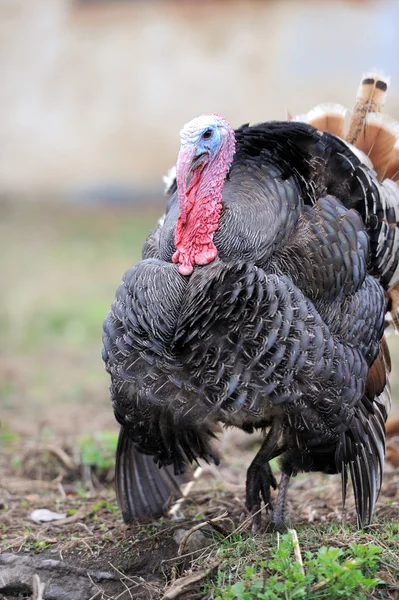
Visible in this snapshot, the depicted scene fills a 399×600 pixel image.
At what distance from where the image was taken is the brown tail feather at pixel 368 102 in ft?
14.8

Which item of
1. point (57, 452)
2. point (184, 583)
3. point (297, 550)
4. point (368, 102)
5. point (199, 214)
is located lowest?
point (57, 452)

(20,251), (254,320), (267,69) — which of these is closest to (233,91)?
(267,69)

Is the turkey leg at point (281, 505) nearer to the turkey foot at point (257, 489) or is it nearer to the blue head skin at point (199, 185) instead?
the turkey foot at point (257, 489)

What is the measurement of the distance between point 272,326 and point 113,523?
162 cm

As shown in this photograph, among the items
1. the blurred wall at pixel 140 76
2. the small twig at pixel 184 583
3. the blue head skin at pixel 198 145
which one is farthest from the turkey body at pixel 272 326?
the blurred wall at pixel 140 76

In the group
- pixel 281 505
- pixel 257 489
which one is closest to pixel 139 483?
pixel 257 489

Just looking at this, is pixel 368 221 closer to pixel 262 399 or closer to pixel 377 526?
pixel 262 399

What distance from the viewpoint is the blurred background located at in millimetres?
12031

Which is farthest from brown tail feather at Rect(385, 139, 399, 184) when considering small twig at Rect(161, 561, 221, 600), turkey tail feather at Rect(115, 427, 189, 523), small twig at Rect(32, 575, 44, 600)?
small twig at Rect(32, 575, 44, 600)

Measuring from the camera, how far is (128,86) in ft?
42.1

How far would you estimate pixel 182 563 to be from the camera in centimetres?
367

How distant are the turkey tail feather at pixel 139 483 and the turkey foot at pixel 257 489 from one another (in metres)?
0.51

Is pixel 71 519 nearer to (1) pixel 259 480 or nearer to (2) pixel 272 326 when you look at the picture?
(1) pixel 259 480

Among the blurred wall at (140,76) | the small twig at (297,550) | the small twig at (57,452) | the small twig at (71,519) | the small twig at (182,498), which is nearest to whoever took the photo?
the small twig at (297,550)
